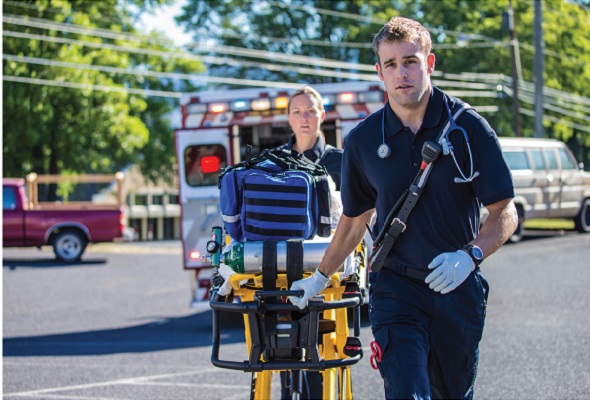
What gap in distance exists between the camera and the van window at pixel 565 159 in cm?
2333

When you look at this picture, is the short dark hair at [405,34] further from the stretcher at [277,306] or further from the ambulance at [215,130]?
the ambulance at [215,130]

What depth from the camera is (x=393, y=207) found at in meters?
4.10

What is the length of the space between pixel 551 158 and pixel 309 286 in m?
19.6

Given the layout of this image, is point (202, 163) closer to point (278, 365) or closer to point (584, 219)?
point (278, 365)

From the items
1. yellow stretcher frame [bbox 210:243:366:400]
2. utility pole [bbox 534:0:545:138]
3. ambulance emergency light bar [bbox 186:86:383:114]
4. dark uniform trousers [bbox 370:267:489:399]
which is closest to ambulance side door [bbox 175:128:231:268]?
ambulance emergency light bar [bbox 186:86:383:114]

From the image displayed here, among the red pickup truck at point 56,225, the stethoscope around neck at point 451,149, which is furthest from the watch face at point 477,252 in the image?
the red pickup truck at point 56,225

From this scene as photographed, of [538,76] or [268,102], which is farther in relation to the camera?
[538,76]

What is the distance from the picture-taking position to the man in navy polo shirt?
154 inches

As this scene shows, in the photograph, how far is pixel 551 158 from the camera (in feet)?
75.4

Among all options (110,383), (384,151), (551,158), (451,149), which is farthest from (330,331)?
(551,158)

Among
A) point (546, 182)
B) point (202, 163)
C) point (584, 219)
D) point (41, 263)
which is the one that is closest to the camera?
point (202, 163)

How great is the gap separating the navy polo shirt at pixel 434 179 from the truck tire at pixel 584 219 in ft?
67.9

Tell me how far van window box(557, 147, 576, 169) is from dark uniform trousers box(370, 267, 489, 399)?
20.0 meters

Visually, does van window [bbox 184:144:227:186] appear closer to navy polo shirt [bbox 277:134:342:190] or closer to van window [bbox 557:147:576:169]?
navy polo shirt [bbox 277:134:342:190]
